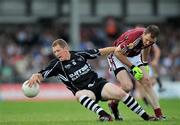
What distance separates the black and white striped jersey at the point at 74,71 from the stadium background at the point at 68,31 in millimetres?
14180

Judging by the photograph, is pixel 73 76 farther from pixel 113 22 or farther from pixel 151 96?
pixel 113 22

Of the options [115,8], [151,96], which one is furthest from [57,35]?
[151,96]

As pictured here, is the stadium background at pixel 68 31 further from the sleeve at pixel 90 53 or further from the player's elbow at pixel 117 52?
the sleeve at pixel 90 53

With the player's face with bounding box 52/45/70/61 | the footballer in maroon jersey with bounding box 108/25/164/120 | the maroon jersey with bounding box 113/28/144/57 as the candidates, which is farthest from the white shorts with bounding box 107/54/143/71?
the player's face with bounding box 52/45/70/61

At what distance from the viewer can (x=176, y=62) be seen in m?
32.3

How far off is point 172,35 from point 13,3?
7.85 meters

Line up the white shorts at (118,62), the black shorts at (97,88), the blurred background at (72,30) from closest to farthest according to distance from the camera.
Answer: the black shorts at (97,88), the white shorts at (118,62), the blurred background at (72,30)

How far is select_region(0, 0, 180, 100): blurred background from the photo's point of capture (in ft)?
101

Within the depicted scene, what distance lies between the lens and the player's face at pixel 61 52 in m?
14.2

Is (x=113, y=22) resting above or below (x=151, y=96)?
below

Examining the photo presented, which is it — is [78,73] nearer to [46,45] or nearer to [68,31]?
[46,45]

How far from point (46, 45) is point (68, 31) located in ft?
12.6

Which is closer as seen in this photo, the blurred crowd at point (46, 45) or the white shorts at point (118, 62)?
the white shorts at point (118, 62)

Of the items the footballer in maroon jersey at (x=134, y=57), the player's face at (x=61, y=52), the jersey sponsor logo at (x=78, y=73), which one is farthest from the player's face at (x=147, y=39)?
the player's face at (x=61, y=52)
